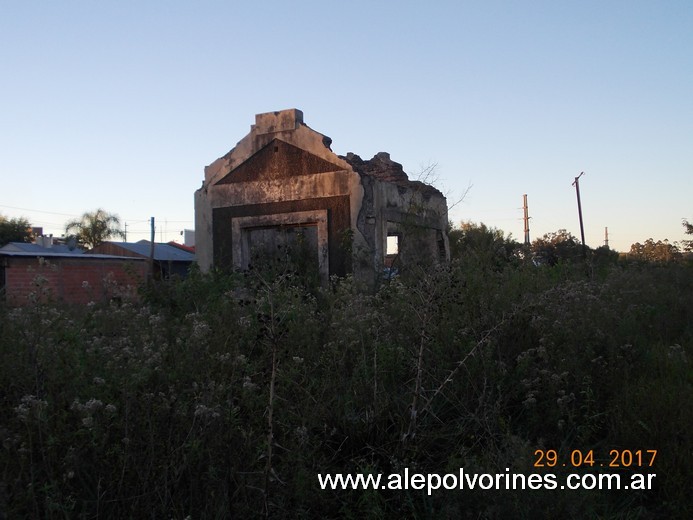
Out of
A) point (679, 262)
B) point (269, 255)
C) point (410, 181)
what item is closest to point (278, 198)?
point (269, 255)

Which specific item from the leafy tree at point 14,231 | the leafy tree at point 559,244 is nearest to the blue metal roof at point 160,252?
the leafy tree at point 14,231

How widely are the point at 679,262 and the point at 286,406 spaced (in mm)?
12302

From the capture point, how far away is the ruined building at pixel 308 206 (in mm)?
12023

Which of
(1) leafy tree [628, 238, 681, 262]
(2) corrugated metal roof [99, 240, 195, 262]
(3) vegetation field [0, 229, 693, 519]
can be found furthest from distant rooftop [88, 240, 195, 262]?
(3) vegetation field [0, 229, 693, 519]

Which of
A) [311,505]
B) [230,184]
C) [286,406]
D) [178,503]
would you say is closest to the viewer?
[178,503]

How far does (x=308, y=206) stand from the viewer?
41.5ft

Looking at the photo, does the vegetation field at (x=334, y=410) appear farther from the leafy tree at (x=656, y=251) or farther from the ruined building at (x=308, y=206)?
the leafy tree at (x=656, y=251)

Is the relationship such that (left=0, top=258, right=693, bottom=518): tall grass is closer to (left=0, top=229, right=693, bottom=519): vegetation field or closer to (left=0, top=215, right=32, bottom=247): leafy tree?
(left=0, top=229, right=693, bottom=519): vegetation field

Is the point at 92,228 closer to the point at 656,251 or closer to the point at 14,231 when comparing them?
the point at 14,231

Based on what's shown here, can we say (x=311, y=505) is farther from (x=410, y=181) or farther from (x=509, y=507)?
(x=410, y=181)

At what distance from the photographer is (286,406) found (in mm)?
3984

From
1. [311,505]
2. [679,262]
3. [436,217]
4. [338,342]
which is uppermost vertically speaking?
[436,217]

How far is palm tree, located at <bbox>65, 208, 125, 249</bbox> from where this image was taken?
5038 centimetres

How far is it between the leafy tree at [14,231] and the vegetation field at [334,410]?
48514 mm
